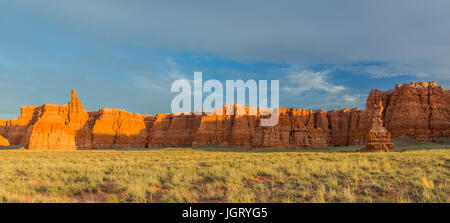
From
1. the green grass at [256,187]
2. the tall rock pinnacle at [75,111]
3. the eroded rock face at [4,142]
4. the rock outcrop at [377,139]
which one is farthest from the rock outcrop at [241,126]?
the green grass at [256,187]

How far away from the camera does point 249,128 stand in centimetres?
10081

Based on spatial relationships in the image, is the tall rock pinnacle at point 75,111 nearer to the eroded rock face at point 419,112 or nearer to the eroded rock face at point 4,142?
the eroded rock face at point 4,142

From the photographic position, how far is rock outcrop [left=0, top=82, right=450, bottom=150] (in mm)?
61594

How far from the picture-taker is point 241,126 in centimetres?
9931

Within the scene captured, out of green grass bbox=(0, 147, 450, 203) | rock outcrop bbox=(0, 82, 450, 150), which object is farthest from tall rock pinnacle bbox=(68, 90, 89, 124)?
green grass bbox=(0, 147, 450, 203)

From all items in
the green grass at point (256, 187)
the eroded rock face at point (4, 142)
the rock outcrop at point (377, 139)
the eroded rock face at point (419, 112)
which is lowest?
the eroded rock face at point (4, 142)

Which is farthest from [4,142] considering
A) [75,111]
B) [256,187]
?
[256,187]

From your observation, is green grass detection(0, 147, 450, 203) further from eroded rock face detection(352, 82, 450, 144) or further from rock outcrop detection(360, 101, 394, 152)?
eroded rock face detection(352, 82, 450, 144)

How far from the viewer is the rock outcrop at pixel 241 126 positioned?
61.6 m

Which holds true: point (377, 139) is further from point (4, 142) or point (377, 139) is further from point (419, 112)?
point (4, 142)

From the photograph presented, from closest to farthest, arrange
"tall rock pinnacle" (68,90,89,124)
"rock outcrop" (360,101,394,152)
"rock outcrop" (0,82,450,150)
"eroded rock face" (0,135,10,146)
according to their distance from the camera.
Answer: "rock outcrop" (360,101,394,152), "rock outcrop" (0,82,450,150), "tall rock pinnacle" (68,90,89,124), "eroded rock face" (0,135,10,146)

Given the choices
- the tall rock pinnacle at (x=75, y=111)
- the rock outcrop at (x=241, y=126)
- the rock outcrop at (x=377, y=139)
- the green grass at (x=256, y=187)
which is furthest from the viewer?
the tall rock pinnacle at (x=75, y=111)
